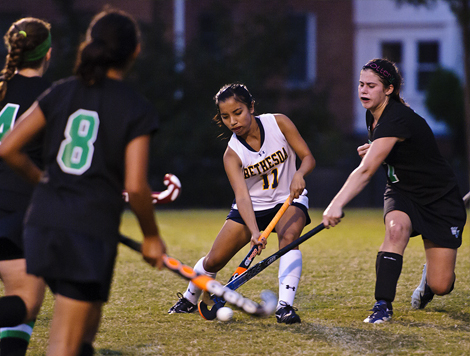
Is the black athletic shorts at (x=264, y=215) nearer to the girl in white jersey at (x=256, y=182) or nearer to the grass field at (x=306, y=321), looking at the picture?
the girl in white jersey at (x=256, y=182)

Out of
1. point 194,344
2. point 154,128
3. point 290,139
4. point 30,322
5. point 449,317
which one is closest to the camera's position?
point 154,128

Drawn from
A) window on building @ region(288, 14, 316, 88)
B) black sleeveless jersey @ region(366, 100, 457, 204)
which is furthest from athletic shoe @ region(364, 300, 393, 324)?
window on building @ region(288, 14, 316, 88)

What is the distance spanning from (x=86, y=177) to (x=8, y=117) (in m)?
0.88

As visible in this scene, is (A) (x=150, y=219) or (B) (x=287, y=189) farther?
(B) (x=287, y=189)

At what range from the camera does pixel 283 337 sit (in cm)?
354

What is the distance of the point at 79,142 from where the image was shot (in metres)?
2.26

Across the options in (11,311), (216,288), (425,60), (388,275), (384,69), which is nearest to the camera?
(216,288)

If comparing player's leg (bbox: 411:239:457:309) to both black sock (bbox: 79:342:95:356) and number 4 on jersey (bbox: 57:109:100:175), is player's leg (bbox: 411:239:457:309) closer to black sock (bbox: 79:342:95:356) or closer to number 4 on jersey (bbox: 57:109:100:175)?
black sock (bbox: 79:342:95:356)

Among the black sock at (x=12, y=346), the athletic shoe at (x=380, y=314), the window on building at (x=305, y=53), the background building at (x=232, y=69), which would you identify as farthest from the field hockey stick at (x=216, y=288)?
the window on building at (x=305, y=53)

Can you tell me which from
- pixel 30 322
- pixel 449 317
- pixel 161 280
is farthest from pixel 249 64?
pixel 30 322

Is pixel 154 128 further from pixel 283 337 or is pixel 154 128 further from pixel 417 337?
pixel 417 337

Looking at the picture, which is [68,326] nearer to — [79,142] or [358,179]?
[79,142]

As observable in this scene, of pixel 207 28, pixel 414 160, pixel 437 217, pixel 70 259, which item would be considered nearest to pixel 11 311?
pixel 70 259

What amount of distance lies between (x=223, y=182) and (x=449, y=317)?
37.2 feet
